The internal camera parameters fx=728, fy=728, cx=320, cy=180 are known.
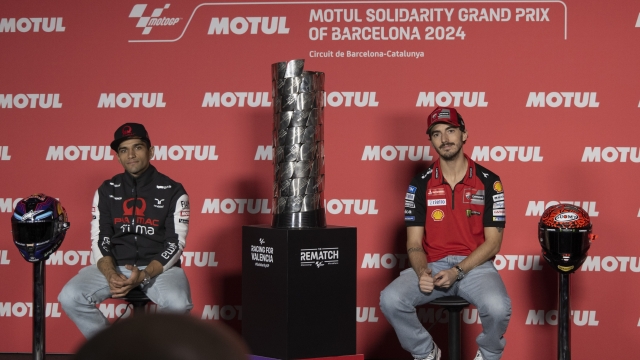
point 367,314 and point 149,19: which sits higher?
point 149,19

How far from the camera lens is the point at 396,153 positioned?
4145mm

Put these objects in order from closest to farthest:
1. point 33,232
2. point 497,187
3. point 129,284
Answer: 1. point 129,284
2. point 33,232
3. point 497,187

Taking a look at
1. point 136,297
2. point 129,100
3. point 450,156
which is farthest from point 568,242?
point 129,100

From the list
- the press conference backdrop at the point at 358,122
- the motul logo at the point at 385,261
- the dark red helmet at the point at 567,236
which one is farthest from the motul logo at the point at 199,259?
the dark red helmet at the point at 567,236

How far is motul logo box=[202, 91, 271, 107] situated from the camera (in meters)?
4.22

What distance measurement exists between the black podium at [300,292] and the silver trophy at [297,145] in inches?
4.0

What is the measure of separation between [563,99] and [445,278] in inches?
58.0

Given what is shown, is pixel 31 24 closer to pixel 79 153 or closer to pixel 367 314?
pixel 79 153

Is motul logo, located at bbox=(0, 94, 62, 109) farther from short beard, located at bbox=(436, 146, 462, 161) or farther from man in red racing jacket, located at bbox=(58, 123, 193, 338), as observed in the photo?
short beard, located at bbox=(436, 146, 462, 161)

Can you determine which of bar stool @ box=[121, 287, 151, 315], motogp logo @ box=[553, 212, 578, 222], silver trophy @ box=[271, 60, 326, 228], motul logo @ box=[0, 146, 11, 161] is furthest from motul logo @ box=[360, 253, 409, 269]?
motul logo @ box=[0, 146, 11, 161]

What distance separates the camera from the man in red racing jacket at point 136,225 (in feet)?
10.9

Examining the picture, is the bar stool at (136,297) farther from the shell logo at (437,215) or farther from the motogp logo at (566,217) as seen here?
the motogp logo at (566,217)

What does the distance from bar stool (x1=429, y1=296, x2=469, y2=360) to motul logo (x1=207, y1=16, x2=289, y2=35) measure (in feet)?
6.22

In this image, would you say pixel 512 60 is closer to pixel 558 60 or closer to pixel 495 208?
pixel 558 60
